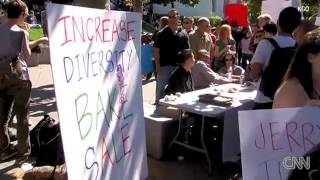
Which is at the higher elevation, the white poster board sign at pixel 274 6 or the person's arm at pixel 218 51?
the white poster board sign at pixel 274 6

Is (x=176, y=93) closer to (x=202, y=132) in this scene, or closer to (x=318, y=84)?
(x=202, y=132)

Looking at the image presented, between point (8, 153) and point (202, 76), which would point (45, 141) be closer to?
point (8, 153)

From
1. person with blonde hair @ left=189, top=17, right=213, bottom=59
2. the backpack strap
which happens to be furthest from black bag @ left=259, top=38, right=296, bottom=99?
person with blonde hair @ left=189, top=17, right=213, bottom=59

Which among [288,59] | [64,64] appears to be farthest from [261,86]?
[64,64]

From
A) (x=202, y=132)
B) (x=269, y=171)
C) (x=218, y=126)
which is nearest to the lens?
(x=269, y=171)

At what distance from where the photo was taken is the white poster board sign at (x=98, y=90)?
2107 mm

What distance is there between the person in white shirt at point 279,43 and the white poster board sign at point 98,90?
5.22 ft

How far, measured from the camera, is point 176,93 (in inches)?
213

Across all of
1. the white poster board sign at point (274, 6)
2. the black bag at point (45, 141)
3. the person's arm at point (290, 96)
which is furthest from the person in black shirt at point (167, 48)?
the person's arm at point (290, 96)

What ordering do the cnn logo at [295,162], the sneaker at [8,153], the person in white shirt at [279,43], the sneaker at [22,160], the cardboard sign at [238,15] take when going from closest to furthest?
the cnn logo at [295,162] < the person in white shirt at [279,43] < the sneaker at [22,160] < the sneaker at [8,153] < the cardboard sign at [238,15]

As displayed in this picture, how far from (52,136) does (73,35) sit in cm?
300

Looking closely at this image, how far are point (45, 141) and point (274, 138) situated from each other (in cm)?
343

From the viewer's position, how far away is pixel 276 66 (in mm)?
3990

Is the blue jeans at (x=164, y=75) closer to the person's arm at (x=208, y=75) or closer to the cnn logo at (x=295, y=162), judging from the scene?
the person's arm at (x=208, y=75)
